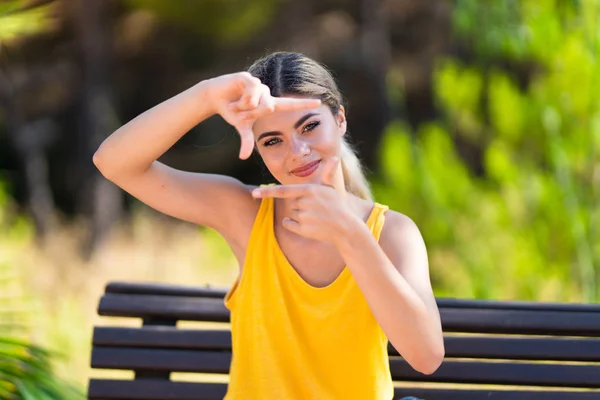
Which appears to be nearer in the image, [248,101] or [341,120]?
[248,101]

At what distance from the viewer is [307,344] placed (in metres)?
1.98

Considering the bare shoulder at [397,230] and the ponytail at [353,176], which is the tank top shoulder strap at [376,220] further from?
the ponytail at [353,176]

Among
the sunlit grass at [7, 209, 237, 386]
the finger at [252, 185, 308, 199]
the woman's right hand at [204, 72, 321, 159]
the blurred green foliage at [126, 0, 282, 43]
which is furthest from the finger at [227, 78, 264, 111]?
the blurred green foliage at [126, 0, 282, 43]

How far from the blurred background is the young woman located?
0.65m

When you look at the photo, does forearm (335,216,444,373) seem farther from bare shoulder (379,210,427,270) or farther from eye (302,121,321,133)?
eye (302,121,321,133)

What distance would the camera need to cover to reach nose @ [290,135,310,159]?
6.37ft

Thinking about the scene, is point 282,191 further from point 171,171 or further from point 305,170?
point 171,171

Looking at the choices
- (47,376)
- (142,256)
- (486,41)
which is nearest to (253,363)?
(47,376)

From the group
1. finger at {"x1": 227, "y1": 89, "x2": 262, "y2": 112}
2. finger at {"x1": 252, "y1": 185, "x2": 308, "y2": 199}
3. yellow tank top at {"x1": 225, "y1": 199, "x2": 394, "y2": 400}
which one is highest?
→ finger at {"x1": 227, "y1": 89, "x2": 262, "y2": 112}

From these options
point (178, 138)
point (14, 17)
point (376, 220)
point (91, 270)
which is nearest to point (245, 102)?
point (178, 138)

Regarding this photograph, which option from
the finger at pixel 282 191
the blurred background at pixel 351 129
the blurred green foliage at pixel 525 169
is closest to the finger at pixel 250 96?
the finger at pixel 282 191

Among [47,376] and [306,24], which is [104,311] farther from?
[306,24]

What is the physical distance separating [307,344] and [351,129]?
9.56 m

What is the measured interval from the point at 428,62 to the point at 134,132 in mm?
9055
